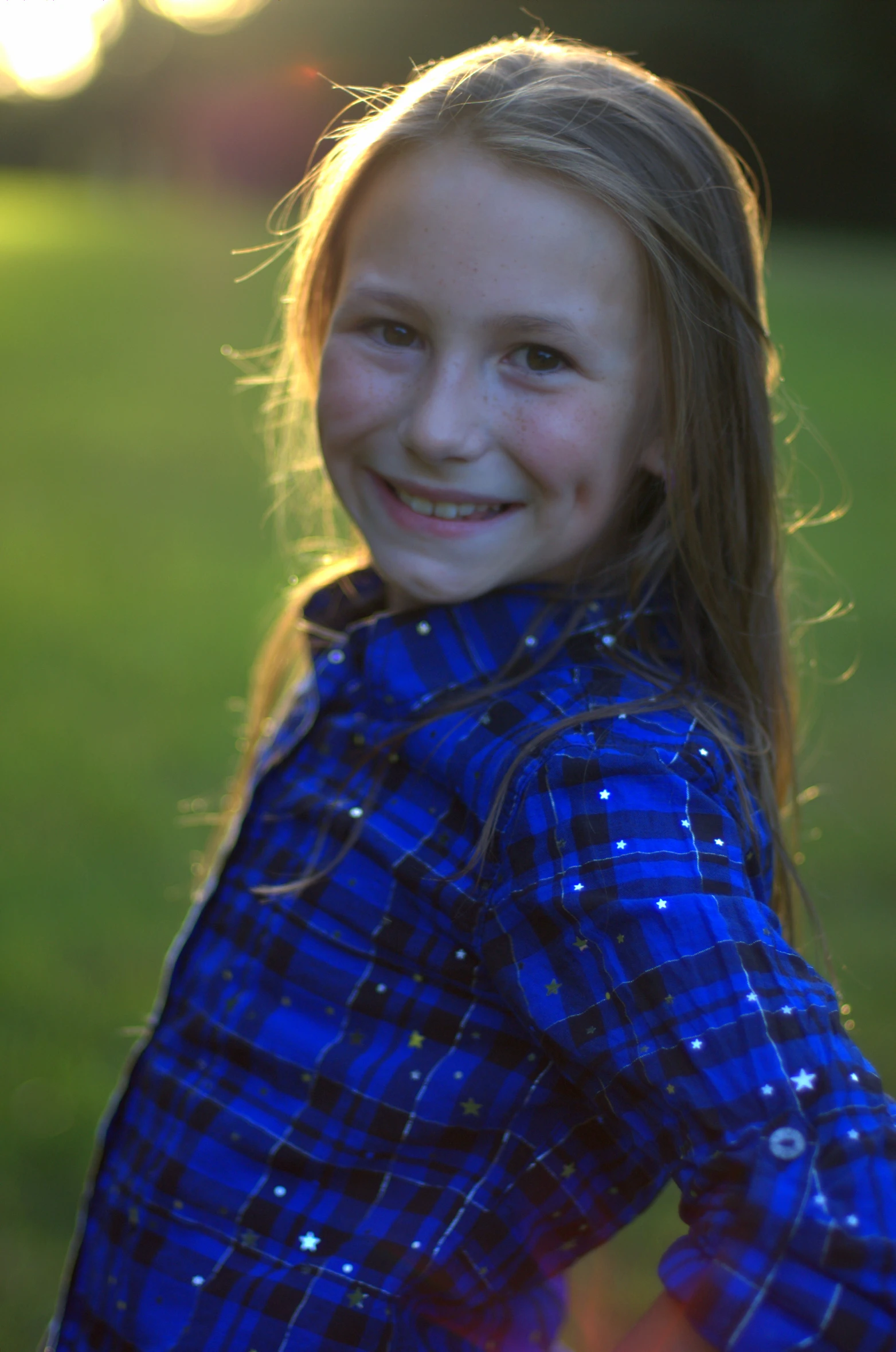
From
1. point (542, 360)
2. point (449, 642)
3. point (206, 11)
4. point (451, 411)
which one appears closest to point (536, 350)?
point (542, 360)

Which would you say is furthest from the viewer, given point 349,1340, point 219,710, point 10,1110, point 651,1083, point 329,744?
point 219,710

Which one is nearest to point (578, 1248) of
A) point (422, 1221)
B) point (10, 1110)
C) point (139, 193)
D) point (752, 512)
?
point (422, 1221)

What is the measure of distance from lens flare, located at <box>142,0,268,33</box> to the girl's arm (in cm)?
2558

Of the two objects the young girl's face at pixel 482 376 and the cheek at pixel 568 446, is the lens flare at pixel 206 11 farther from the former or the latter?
the cheek at pixel 568 446

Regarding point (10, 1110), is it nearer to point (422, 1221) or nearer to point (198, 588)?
point (422, 1221)

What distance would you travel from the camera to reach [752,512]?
1513 millimetres

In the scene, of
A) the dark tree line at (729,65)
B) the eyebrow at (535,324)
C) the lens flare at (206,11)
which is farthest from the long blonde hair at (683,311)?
the lens flare at (206,11)

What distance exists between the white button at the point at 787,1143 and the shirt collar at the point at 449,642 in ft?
2.00

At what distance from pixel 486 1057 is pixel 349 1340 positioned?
0.30 metres

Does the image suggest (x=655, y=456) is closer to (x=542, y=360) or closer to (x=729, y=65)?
(x=542, y=360)

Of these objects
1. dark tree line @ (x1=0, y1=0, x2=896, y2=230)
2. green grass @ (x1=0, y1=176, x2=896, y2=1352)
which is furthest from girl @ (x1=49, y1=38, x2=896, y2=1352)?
dark tree line @ (x1=0, y1=0, x2=896, y2=230)

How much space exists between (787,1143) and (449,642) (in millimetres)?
701

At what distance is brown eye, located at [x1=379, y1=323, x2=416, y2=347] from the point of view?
1.38m

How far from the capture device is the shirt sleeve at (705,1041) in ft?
2.83
